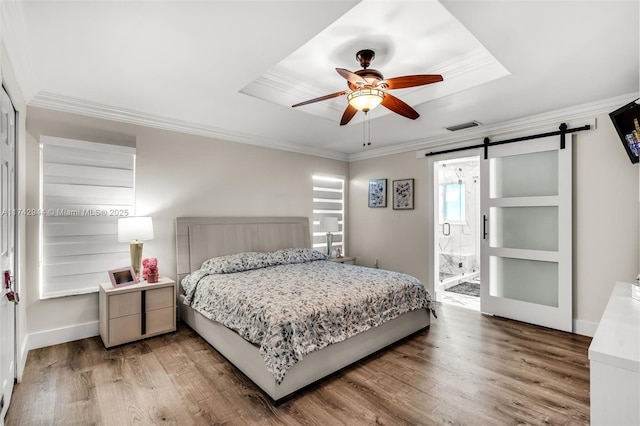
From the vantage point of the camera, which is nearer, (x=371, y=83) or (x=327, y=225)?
(x=371, y=83)

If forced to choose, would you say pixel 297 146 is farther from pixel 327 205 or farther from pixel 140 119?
pixel 140 119

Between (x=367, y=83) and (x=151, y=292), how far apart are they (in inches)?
113

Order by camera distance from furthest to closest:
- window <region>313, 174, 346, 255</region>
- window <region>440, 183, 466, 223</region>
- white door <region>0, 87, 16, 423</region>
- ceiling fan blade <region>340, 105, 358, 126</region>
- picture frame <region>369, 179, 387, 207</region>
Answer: window <region>440, 183, 466, 223</region>, window <region>313, 174, 346, 255</region>, picture frame <region>369, 179, 387, 207</region>, ceiling fan blade <region>340, 105, 358, 126</region>, white door <region>0, 87, 16, 423</region>

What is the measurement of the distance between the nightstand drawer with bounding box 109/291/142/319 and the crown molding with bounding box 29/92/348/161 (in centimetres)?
188

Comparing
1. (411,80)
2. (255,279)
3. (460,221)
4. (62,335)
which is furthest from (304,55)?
(460,221)

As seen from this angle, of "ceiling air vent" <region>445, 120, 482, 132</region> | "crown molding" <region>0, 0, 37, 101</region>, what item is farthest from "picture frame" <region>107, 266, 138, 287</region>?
"ceiling air vent" <region>445, 120, 482, 132</region>

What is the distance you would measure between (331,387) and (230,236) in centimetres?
242

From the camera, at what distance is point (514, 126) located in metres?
3.73

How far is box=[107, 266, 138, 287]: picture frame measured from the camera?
308cm

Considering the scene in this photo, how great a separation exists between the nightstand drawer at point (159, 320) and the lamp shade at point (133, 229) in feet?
2.55

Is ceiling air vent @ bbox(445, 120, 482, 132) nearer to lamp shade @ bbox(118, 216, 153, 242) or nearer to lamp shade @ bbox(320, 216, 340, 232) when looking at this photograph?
lamp shade @ bbox(320, 216, 340, 232)

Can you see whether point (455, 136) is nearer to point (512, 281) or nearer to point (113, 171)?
point (512, 281)

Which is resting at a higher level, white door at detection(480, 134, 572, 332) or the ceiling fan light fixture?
the ceiling fan light fixture

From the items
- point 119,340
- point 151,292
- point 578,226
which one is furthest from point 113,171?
point 578,226
